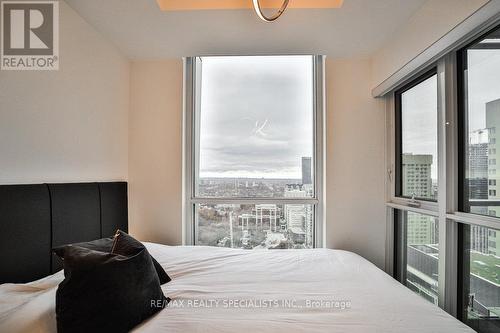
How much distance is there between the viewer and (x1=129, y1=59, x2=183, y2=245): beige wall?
2.53m

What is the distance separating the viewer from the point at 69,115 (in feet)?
A: 5.68

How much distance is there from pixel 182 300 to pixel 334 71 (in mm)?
2397

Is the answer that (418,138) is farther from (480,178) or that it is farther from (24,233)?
(24,233)

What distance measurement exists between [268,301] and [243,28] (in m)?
1.95

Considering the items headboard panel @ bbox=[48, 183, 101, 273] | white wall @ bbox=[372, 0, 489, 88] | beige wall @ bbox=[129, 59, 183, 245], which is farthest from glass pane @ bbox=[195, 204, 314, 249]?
white wall @ bbox=[372, 0, 489, 88]

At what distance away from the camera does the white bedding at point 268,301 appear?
3.39 ft

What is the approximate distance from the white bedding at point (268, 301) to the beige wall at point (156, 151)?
0.75 m

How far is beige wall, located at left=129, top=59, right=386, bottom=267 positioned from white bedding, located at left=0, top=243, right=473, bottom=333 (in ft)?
2.11

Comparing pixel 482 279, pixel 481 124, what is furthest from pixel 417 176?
pixel 482 279

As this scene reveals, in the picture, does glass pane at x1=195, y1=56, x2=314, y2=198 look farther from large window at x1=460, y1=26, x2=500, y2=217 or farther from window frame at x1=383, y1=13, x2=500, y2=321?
large window at x1=460, y1=26, x2=500, y2=217

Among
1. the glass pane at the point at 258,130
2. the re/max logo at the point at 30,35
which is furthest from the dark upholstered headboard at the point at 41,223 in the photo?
the glass pane at the point at 258,130

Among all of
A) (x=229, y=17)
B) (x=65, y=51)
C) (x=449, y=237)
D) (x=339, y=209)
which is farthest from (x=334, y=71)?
(x=65, y=51)

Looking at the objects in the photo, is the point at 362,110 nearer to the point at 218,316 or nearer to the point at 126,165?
the point at 218,316

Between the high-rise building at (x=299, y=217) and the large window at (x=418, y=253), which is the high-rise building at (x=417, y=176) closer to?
the large window at (x=418, y=253)
